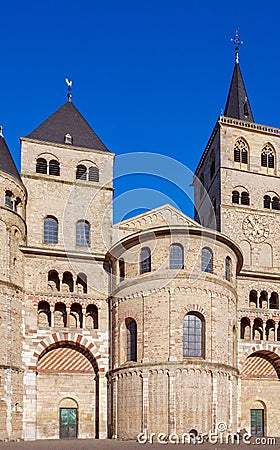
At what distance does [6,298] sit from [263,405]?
713 inches

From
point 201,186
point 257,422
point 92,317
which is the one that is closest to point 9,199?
point 92,317

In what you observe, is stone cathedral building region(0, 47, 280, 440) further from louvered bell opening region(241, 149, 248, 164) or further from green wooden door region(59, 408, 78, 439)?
louvered bell opening region(241, 149, 248, 164)

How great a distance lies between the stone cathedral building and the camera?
32625mm

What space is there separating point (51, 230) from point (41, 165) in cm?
470

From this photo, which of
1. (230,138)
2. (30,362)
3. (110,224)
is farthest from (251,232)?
(30,362)

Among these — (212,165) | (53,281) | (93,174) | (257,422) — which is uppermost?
(212,165)

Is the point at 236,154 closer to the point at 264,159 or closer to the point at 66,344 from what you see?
the point at 264,159

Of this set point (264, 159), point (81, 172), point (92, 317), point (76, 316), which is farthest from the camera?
point (264, 159)

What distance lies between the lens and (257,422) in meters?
38.9

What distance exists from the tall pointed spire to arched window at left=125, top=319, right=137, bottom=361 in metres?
21.9

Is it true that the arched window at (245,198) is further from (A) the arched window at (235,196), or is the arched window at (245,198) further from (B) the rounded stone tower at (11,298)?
(B) the rounded stone tower at (11,298)

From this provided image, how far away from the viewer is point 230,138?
151 feet

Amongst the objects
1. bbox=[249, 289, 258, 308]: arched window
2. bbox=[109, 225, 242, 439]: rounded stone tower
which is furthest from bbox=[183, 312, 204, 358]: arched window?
bbox=[249, 289, 258, 308]: arched window

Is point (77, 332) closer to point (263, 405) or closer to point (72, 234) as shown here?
point (72, 234)
